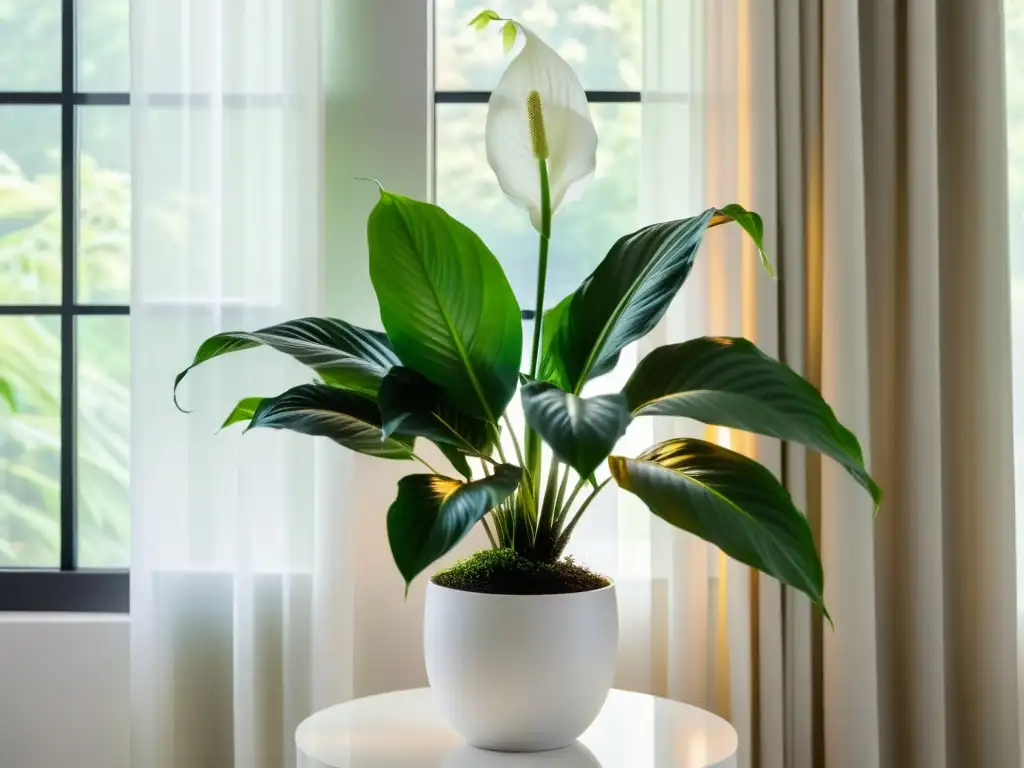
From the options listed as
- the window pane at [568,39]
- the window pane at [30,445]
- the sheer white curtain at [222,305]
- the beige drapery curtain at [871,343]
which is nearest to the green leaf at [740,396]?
the beige drapery curtain at [871,343]

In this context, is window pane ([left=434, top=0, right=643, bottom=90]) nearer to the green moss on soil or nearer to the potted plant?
the potted plant

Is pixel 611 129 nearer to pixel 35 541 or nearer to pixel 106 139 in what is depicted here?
pixel 106 139

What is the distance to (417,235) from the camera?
970mm

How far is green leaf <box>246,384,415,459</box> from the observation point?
961 mm

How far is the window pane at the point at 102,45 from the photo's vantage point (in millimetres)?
1665

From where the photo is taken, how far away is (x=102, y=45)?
167 cm

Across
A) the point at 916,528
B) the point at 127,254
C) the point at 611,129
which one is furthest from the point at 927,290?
the point at 127,254

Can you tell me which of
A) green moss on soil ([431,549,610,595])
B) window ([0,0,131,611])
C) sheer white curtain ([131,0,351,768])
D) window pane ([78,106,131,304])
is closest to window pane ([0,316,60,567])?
window ([0,0,131,611])

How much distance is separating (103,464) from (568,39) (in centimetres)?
108

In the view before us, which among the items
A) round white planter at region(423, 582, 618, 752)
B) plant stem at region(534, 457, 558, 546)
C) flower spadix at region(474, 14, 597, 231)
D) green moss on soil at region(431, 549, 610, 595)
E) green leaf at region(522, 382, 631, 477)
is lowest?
round white planter at region(423, 582, 618, 752)

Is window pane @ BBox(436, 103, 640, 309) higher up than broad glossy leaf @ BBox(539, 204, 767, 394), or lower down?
higher up

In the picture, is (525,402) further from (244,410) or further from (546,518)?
(244,410)

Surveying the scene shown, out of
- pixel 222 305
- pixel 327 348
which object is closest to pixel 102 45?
pixel 222 305

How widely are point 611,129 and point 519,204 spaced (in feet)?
2.10
